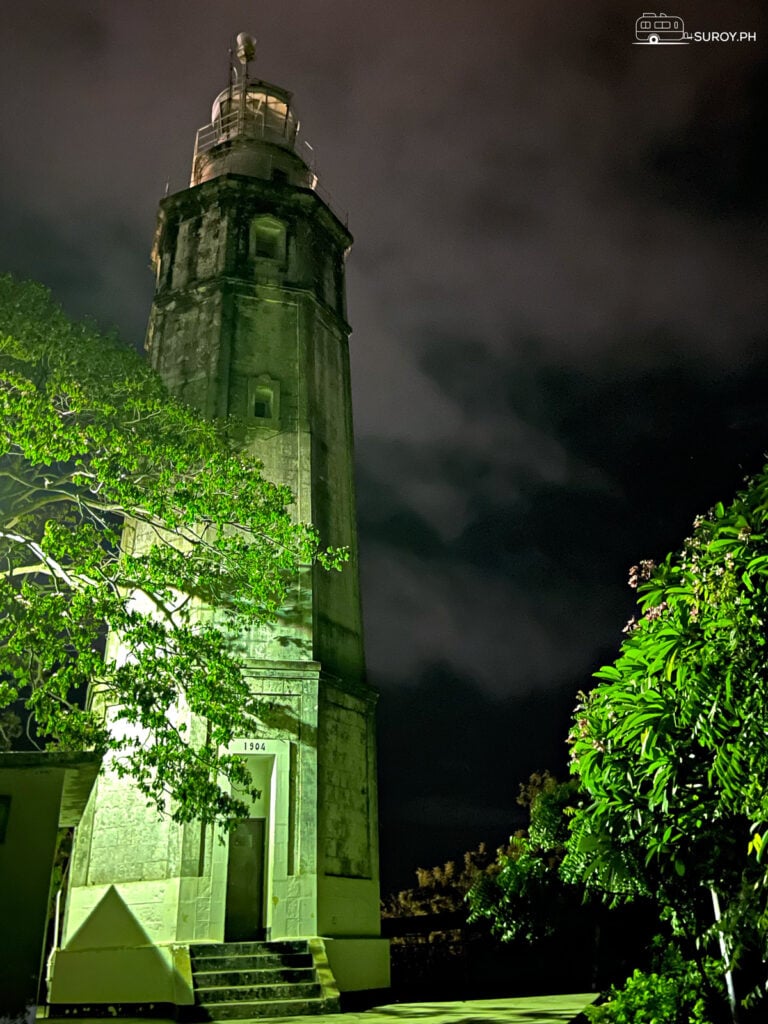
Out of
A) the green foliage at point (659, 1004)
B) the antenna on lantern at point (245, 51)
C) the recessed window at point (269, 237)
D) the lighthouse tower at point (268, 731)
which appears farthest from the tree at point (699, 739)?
the antenna on lantern at point (245, 51)

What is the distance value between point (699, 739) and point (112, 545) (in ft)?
25.0

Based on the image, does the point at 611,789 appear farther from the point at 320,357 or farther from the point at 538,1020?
the point at 320,357

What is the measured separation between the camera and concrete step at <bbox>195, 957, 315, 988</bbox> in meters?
11.7

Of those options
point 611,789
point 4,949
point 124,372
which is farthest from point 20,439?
point 611,789

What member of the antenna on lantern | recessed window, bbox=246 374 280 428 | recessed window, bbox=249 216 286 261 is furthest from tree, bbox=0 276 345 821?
the antenna on lantern

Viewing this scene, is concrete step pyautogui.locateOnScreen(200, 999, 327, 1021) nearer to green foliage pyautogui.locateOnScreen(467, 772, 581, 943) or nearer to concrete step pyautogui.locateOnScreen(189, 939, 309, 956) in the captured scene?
concrete step pyautogui.locateOnScreen(189, 939, 309, 956)

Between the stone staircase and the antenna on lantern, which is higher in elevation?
the antenna on lantern

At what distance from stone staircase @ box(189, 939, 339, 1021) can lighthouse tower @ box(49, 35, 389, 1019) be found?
0.10 feet

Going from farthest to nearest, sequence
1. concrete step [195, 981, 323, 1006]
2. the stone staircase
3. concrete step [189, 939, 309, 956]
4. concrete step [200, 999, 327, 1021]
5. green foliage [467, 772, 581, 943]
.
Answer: green foliage [467, 772, 581, 943] → concrete step [189, 939, 309, 956] → concrete step [195, 981, 323, 1006] → the stone staircase → concrete step [200, 999, 327, 1021]

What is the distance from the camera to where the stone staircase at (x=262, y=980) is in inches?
444

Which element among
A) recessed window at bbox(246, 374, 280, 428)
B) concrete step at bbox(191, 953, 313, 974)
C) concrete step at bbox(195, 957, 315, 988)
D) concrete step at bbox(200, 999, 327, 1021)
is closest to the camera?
concrete step at bbox(200, 999, 327, 1021)

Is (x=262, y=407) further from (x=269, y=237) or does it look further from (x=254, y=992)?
(x=254, y=992)

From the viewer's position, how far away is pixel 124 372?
35.9 feet

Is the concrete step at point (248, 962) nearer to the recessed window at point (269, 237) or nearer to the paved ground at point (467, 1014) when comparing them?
the paved ground at point (467, 1014)
